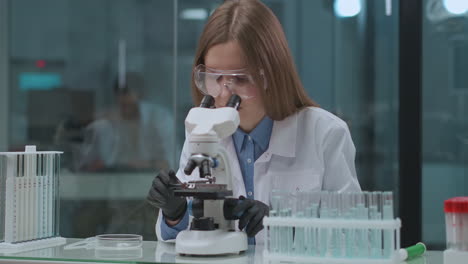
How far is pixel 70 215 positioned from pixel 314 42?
217cm

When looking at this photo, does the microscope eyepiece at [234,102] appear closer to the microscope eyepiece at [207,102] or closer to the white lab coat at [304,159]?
the microscope eyepiece at [207,102]

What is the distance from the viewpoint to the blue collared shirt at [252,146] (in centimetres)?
215

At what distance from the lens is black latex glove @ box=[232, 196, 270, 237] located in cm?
164

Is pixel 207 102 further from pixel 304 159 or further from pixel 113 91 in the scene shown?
pixel 113 91

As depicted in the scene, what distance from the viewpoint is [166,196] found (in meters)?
1.77

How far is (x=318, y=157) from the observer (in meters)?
2.10

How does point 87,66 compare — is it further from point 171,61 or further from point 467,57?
point 467,57

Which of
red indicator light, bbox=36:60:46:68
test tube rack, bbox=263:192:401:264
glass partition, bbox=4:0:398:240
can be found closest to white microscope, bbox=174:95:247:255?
test tube rack, bbox=263:192:401:264

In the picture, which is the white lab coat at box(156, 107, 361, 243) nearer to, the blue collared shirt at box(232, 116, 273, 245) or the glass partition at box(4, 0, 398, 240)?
the blue collared shirt at box(232, 116, 273, 245)

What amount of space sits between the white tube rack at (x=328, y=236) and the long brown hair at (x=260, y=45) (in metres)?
0.61

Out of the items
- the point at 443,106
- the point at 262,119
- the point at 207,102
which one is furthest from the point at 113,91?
the point at 207,102

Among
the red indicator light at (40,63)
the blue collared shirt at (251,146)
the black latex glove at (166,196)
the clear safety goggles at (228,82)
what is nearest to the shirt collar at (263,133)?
the blue collared shirt at (251,146)

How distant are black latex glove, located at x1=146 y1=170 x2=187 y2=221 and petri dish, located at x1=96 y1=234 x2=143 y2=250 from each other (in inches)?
5.3

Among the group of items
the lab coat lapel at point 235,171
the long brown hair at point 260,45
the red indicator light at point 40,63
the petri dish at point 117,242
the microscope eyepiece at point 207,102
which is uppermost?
the red indicator light at point 40,63
